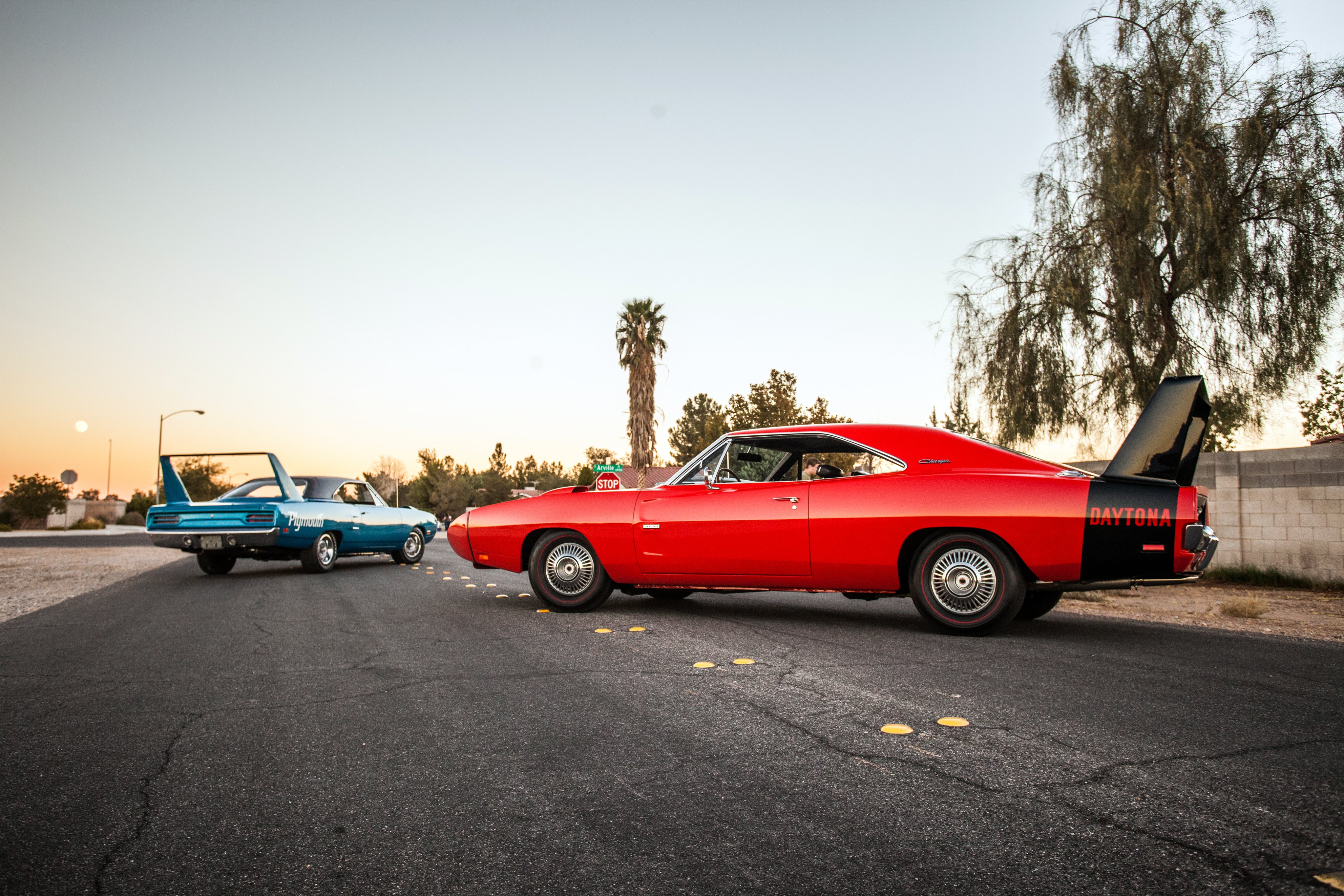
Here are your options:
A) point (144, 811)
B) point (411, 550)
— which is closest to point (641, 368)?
point (411, 550)

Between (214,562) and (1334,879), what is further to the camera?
(214,562)

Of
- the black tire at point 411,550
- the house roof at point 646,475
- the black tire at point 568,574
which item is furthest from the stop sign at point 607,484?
the house roof at point 646,475

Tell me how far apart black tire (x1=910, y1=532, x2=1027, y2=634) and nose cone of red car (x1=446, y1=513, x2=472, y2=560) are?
4.40 meters

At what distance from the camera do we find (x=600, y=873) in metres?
2.30

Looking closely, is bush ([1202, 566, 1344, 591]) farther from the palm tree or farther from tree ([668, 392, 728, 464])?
tree ([668, 392, 728, 464])

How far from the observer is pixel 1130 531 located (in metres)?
5.61

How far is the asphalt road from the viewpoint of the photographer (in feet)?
7.66

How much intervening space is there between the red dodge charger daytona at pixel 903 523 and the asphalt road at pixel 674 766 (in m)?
0.50

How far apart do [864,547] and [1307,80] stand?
1213cm

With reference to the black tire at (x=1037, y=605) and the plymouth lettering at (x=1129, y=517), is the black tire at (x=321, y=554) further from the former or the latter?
the plymouth lettering at (x=1129, y=517)

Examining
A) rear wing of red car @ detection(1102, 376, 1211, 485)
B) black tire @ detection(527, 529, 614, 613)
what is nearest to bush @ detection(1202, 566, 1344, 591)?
rear wing of red car @ detection(1102, 376, 1211, 485)

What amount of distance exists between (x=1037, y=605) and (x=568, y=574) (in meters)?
3.98

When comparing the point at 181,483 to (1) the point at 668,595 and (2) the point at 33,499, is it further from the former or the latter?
(2) the point at 33,499

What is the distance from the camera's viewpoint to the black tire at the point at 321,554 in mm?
12617
